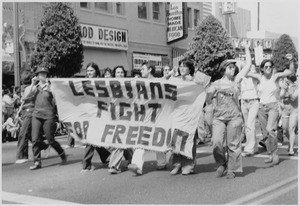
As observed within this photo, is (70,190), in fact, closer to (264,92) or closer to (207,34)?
(264,92)

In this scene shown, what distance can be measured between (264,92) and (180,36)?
21060 millimetres

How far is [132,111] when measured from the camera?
771cm

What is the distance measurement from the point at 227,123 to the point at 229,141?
0.86ft

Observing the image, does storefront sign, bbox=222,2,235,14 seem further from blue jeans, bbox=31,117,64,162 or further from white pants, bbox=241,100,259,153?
blue jeans, bbox=31,117,64,162

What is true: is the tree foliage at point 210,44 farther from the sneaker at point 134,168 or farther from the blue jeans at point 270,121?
the sneaker at point 134,168

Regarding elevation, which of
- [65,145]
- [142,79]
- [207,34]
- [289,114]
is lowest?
[65,145]

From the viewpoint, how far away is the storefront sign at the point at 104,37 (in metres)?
23.7

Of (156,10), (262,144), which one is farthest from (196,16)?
(262,144)

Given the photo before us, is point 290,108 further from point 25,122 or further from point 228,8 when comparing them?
point 228,8

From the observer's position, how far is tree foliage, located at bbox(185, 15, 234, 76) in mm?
27844

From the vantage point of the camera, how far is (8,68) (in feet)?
64.3

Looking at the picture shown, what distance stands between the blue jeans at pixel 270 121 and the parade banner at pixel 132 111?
1678mm

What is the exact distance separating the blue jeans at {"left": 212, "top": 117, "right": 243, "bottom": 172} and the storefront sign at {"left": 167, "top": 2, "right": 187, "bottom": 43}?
22130mm

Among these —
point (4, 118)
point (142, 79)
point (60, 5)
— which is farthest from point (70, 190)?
point (60, 5)
